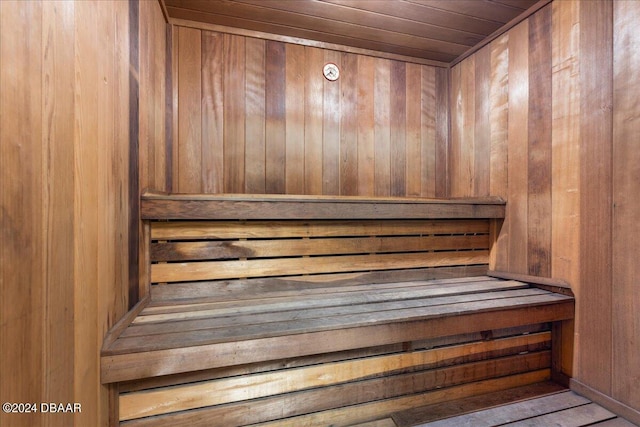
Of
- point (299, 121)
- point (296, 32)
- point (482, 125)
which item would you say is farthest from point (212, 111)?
point (482, 125)

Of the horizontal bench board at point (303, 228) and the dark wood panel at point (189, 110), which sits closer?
the horizontal bench board at point (303, 228)

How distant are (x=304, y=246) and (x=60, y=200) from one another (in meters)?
1.00

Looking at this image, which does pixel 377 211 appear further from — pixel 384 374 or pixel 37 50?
pixel 37 50

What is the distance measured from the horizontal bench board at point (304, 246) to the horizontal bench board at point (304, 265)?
32 mm

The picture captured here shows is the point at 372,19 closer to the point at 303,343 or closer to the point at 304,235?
the point at 304,235

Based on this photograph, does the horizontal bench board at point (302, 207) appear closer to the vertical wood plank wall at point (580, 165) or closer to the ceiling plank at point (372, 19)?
the vertical wood plank wall at point (580, 165)

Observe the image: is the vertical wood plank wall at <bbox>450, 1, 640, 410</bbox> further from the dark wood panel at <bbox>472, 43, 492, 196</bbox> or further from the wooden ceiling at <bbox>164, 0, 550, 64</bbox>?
the wooden ceiling at <bbox>164, 0, 550, 64</bbox>

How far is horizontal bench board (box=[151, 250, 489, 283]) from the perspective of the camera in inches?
51.1

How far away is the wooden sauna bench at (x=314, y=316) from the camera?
3.14 feet

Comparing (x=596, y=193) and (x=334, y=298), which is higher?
(x=596, y=193)

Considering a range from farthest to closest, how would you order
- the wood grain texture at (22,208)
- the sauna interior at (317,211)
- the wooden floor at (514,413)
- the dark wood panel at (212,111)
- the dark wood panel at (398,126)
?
the dark wood panel at (398,126) → the dark wood panel at (212,111) → the wooden floor at (514,413) → the sauna interior at (317,211) → the wood grain texture at (22,208)

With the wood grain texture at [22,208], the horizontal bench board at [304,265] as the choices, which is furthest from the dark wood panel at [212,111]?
the wood grain texture at [22,208]

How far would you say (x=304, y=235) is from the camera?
1.48m

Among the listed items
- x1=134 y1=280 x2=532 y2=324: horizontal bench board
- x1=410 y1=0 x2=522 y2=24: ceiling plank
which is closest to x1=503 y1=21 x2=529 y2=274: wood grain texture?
x1=410 y1=0 x2=522 y2=24: ceiling plank
